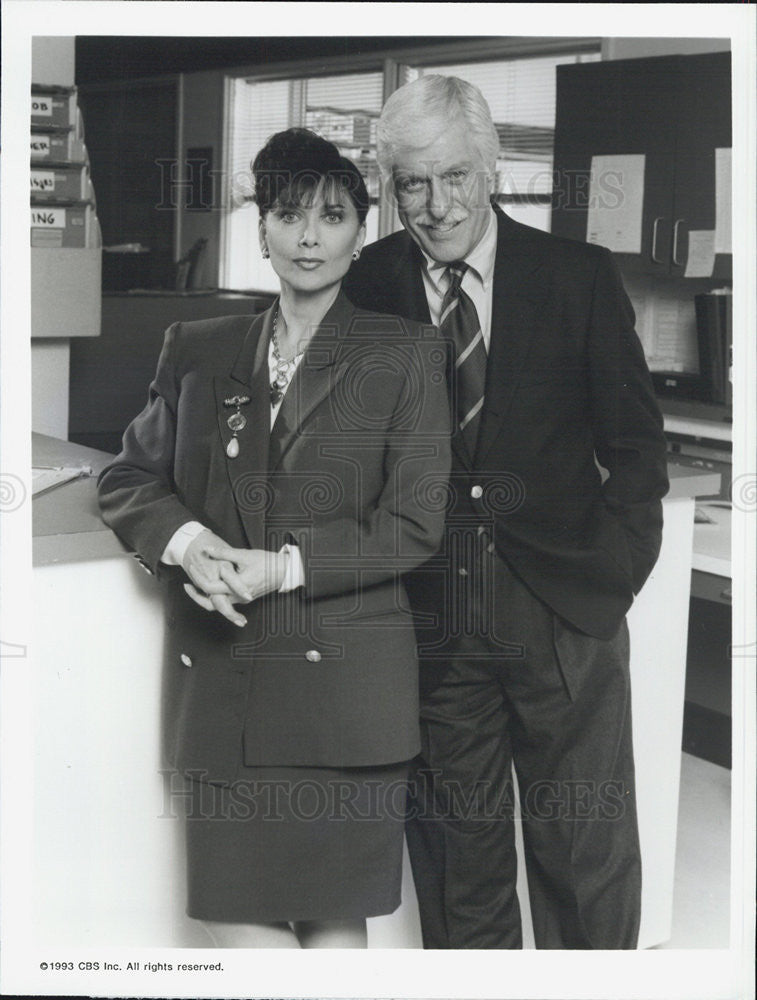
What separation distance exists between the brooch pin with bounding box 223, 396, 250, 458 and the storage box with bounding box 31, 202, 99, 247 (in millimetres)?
478

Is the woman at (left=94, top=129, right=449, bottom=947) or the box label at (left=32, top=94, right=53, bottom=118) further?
the box label at (left=32, top=94, right=53, bottom=118)

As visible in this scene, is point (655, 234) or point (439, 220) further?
point (655, 234)

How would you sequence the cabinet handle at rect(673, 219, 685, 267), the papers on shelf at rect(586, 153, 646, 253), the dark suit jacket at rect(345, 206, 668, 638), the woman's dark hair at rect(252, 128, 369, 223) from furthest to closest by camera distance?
the cabinet handle at rect(673, 219, 685, 267) < the papers on shelf at rect(586, 153, 646, 253) < the dark suit jacket at rect(345, 206, 668, 638) < the woman's dark hair at rect(252, 128, 369, 223)

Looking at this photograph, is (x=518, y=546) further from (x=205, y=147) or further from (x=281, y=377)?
(x=205, y=147)

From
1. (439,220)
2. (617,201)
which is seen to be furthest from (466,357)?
(617,201)

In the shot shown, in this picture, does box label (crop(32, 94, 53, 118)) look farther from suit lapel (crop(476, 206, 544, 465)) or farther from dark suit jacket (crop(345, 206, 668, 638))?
suit lapel (crop(476, 206, 544, 465))

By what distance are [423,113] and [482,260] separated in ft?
0.84

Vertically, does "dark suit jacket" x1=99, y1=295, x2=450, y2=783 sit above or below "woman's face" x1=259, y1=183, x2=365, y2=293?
below

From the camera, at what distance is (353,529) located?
6.45 feet

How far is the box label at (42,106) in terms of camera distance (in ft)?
7.05

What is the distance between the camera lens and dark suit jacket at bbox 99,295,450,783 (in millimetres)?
1978

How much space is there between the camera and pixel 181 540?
1.97 m

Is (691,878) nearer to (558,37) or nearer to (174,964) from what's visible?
(174,964)

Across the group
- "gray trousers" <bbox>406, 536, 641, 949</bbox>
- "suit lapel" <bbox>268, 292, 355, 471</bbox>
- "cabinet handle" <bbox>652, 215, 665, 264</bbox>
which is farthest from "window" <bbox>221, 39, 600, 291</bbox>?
"gray trousers" <bbox>406, 536, 641, 949</bbox>
